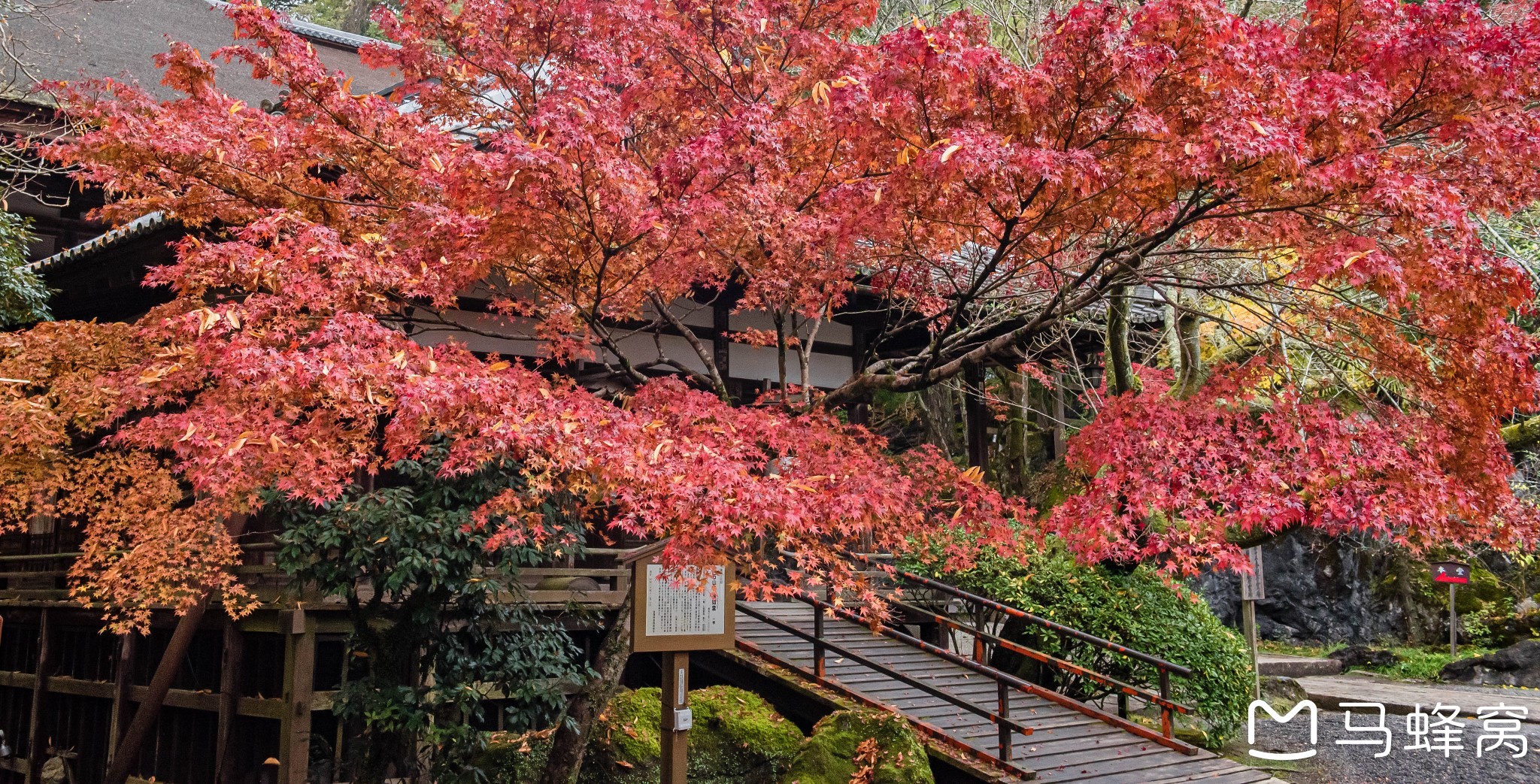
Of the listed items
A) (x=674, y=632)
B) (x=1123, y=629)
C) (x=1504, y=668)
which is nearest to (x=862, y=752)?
(x=674, y=632)

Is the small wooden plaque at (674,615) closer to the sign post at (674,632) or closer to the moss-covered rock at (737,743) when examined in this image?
the sign post at (674,632)

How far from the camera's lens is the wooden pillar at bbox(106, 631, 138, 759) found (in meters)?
11.4

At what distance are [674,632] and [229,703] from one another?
17.0 feet

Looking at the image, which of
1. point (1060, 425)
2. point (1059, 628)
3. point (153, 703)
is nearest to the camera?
point (153, 703)

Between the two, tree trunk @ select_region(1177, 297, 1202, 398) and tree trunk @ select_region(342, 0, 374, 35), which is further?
tree trunk @ select_region(342, 0, 374, 35)

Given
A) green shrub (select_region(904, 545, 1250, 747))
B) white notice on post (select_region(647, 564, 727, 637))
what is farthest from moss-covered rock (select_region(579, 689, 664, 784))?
green shrub (select_region(904, 545, 1250, 747))

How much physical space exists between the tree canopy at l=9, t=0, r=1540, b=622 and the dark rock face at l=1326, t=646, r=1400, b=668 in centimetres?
1294

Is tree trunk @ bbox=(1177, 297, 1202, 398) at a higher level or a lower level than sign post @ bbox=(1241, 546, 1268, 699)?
higher

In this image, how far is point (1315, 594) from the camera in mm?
21766

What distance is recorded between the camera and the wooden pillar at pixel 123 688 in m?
11.4

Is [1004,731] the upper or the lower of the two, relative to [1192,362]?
lower

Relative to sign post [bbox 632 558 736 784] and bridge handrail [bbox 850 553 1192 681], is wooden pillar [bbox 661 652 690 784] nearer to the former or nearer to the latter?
sign post [bbox 632 558 736 784]

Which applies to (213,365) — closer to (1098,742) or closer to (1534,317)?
(1098,742)

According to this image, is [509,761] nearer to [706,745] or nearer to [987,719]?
[706,745]
